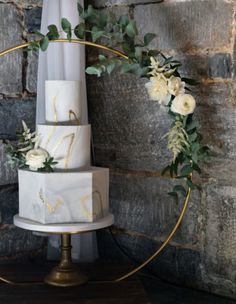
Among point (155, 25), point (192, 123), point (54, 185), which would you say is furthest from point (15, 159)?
point (155, 25)

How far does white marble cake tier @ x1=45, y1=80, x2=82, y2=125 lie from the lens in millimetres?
1671

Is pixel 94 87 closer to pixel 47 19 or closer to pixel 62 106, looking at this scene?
pixel 47 19

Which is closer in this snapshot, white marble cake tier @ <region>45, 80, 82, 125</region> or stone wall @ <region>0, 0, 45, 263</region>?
white marble cake tier @ <region>45, 80, 82, 125</region>

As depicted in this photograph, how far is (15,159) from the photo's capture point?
5.72ft

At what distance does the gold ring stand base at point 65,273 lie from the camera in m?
1.74

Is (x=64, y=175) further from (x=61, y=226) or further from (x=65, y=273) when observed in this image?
(x=65, y=273)

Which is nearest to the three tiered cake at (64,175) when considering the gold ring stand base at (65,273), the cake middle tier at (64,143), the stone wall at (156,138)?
the cake middle tier at (64,143)

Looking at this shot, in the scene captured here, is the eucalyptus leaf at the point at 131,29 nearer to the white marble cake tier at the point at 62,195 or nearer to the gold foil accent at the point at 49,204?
the white marble cake tier at the point at 62,195

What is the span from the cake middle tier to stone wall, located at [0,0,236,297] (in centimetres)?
36

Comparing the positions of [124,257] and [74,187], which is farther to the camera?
[124,257]

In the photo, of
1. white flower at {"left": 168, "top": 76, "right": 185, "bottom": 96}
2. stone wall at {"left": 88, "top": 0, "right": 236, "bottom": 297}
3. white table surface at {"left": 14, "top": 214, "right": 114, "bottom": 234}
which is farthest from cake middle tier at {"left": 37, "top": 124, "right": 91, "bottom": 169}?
stone wall at {"left": 88, "top": 0, "right": 236, "bottom": 297}

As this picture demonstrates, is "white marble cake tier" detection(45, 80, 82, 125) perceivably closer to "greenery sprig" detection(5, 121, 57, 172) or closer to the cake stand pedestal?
"greenery sprig" detection(5, 121, 57, 172)

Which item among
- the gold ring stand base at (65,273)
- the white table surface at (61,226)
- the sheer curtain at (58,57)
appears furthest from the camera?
the sheer curtain at (58,57)

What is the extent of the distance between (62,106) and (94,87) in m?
0.48
